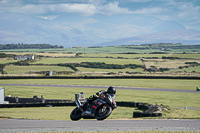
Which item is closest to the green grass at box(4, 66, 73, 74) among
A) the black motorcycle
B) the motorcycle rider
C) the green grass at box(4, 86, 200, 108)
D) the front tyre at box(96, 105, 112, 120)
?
the green grass at box(4, 86, 200, 108)

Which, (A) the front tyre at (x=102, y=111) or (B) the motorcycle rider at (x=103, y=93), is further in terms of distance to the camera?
(B) the motorcycle rider at (x=103, y=93)

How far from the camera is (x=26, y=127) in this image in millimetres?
25828

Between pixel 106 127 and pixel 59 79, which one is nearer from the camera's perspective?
pixel 106 127

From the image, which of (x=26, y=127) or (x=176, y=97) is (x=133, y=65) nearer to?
(x=176, y=97)

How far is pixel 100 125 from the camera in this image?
88.3 feet

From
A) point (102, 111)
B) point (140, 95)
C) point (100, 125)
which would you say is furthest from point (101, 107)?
point (140, 95)

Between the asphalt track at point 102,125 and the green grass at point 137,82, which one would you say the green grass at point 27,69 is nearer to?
the green grass at point 137,82

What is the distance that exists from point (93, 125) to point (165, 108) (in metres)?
12.2

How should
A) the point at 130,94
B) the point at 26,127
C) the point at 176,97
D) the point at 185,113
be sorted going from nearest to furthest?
the point at 26,127, the point at 185,113, the point at 176,97, the point at 130,94

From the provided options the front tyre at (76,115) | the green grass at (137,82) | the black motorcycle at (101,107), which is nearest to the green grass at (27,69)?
the green grass at (137,82)

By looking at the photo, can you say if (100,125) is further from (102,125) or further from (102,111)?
(102,111)

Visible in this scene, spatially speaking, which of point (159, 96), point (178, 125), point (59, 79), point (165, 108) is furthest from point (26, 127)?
point (59, 79)

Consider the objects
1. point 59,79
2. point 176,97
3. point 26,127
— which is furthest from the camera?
point 59,79

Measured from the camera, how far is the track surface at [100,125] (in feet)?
Result: 81.6
